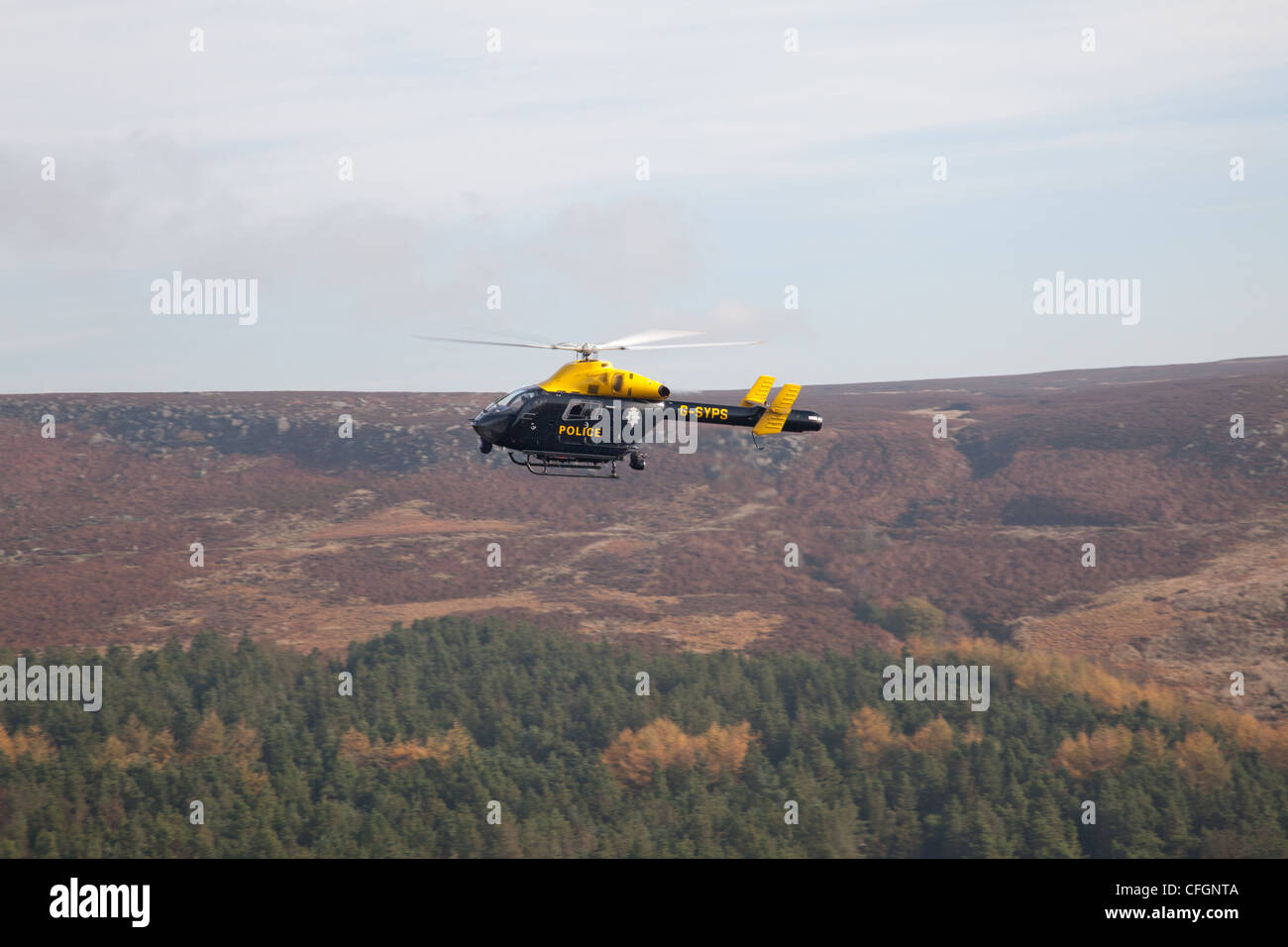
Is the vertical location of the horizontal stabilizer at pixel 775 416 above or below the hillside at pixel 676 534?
above

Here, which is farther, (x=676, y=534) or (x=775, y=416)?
(x=676, y=534)

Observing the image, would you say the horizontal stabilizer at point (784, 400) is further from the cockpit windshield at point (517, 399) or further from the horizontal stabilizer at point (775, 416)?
the cockpit windshield at point (517, 399)

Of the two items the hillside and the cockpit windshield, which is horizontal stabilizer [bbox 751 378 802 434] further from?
the hillside

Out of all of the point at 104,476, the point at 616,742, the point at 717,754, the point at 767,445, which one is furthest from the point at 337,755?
the point at 767,445

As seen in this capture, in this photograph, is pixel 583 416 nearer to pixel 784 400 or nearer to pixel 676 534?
pixel 784 400

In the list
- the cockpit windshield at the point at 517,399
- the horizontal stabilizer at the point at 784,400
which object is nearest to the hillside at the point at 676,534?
the cockpit windshield at the point at 517,399

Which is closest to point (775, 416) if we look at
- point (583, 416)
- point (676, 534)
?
point (583, 416)

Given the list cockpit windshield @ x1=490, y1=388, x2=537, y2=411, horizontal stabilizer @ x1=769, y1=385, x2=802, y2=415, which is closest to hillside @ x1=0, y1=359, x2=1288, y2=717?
cockpit windshield @ x1=490, y1=388, x2=537, y2=411
